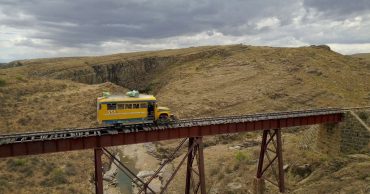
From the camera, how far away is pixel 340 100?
51.7 metres

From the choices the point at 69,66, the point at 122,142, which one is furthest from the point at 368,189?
the point at 69,66

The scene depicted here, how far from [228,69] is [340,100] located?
2938cm

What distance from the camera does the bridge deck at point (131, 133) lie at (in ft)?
65.6

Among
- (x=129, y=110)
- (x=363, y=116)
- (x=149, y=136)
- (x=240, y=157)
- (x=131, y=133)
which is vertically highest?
(x=129, y=110)

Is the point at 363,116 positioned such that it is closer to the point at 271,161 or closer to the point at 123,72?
the point at 271,161

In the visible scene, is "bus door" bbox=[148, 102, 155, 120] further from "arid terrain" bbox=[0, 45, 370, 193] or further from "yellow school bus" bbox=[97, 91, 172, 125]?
"arid terrain" bbox=[0, 45, 370, 193]


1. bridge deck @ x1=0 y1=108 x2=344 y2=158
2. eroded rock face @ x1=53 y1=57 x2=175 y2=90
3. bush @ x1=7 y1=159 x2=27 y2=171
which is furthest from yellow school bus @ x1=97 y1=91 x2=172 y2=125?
eroded rock face @ x1=53 y1=57 x2=175 y2=90

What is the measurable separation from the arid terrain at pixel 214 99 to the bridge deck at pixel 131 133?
19.3 feet

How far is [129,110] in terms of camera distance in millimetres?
23469

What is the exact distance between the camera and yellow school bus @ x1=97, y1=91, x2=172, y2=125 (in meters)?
22.9

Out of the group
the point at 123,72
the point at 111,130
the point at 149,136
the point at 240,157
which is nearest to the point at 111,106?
the point at 111,130

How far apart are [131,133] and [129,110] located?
1.73 meters

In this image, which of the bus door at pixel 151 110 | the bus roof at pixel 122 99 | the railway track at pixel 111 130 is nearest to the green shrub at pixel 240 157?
the railway track at pixel 111 130

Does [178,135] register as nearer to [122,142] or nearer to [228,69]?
[122,142]
